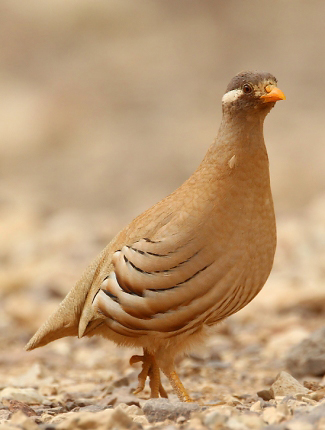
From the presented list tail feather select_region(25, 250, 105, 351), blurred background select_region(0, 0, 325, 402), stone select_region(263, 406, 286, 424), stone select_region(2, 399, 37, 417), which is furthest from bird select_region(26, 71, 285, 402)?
blurred background select_region(0, 0, 325, 402)

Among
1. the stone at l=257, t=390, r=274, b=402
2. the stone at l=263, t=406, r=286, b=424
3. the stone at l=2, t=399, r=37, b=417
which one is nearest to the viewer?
the stone at l=263, t=406, r=286, b=424

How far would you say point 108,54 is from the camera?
109ft

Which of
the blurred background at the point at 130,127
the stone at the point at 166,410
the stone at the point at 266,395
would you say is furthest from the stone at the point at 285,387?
the blurred background at the point at 130,127

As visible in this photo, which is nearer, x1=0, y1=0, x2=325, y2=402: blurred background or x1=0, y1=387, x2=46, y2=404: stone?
x1=0, y1=387, x2=46, y2=404: stone

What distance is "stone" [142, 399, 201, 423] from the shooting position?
410 centimetres

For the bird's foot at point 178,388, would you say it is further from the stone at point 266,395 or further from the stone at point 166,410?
the stone at point 166,410

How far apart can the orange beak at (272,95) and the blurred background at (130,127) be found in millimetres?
3708

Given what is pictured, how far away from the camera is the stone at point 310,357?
6473mm

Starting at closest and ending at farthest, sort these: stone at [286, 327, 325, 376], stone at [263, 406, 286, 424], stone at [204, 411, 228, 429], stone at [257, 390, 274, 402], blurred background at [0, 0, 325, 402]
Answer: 1. stone at [204, 411, 228, 429]
2. stone at [263, 406, 286, 424]
3. stone at [257, 390, 274, 402]
4. stone at [286, 327, 325, 376]
5. blurred background at [0, 0, 325, 402]

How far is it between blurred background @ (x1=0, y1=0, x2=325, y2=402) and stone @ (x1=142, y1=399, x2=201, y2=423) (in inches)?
162

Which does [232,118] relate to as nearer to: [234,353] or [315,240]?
[234,353]

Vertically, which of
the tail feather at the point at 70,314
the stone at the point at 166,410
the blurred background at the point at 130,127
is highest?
the blurred background at the point at 130,127

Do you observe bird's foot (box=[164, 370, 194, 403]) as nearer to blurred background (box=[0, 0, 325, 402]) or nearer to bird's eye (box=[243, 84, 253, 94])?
bird's eye (box=[243, 84, 253, 94])

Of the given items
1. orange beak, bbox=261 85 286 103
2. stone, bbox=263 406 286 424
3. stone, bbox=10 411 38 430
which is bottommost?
stone, bbox=263 406 286 424
